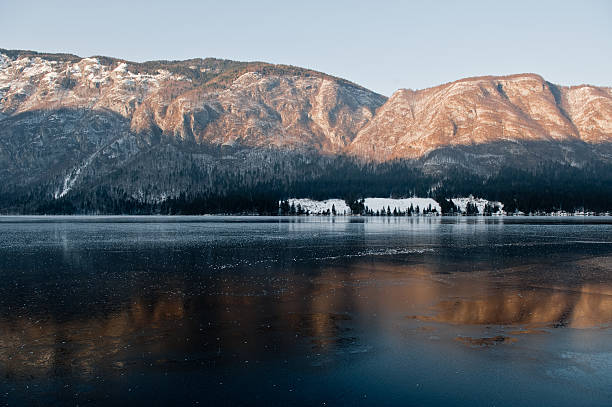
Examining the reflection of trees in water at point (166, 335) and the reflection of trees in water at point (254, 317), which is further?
the reflection of trees in water at point (254, 317)

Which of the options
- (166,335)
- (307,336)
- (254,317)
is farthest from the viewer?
(254,317)

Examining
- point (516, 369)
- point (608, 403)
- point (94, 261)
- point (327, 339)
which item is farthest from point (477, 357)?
point (94, 261)

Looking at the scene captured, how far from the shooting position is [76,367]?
17.8 meters

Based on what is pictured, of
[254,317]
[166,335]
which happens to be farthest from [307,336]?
[166,335]

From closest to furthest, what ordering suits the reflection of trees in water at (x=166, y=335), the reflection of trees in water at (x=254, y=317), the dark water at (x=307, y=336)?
the dark water at (x=307, y=336)
the reflection of trees in water at (x=166, y=335)
the reflection of trees in water at (x=254, y=317)

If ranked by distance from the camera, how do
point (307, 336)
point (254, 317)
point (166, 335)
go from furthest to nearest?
point (254, 317) → point (166, 335) → point (307, 336)

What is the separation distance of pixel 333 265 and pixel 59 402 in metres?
33.5

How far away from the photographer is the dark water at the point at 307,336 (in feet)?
52.1

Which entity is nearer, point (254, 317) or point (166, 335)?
point (166, 335)

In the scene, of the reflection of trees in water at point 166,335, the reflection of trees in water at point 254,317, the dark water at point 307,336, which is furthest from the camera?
the reflection of trees in water at point 254,317

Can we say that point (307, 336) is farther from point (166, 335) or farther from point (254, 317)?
point (166, 335)

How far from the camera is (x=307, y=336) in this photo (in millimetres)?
21812

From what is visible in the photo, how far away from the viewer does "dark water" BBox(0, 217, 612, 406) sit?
52.1 ft

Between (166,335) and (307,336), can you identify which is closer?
(307,336)
